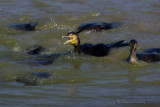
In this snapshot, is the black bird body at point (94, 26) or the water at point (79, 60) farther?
the black bird body at point (94, 26)

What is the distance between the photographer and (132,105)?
15.4 ft

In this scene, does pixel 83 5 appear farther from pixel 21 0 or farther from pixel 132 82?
pixel 132 82

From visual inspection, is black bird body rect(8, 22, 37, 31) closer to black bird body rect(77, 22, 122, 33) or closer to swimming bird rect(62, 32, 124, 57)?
black bird body rect(77, 22, 122, 33)

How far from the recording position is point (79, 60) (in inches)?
301

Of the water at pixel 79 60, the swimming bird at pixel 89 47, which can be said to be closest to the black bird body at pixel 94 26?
the water at pixel 79 60

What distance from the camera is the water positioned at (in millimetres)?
5059

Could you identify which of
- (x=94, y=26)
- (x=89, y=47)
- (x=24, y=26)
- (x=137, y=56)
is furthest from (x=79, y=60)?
(x=24, y=26)

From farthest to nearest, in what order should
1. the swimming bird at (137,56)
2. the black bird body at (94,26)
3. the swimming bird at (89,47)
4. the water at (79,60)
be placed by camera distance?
the black bird body at (94,26) → the swimming bird at (89,47) → the swimming bird at (137,56) → the water at (79,60)

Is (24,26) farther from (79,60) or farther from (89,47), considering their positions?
(79,60)

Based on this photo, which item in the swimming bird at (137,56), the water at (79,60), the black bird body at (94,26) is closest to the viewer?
the water at (79,60)

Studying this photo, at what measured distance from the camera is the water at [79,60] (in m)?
5.06

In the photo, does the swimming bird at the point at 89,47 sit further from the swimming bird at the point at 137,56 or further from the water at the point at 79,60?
the swimming bird at the point at 137,56

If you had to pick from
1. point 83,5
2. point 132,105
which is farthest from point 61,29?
point 132,105

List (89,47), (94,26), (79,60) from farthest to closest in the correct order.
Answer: (94,26)
(89,47)
(79,60)
